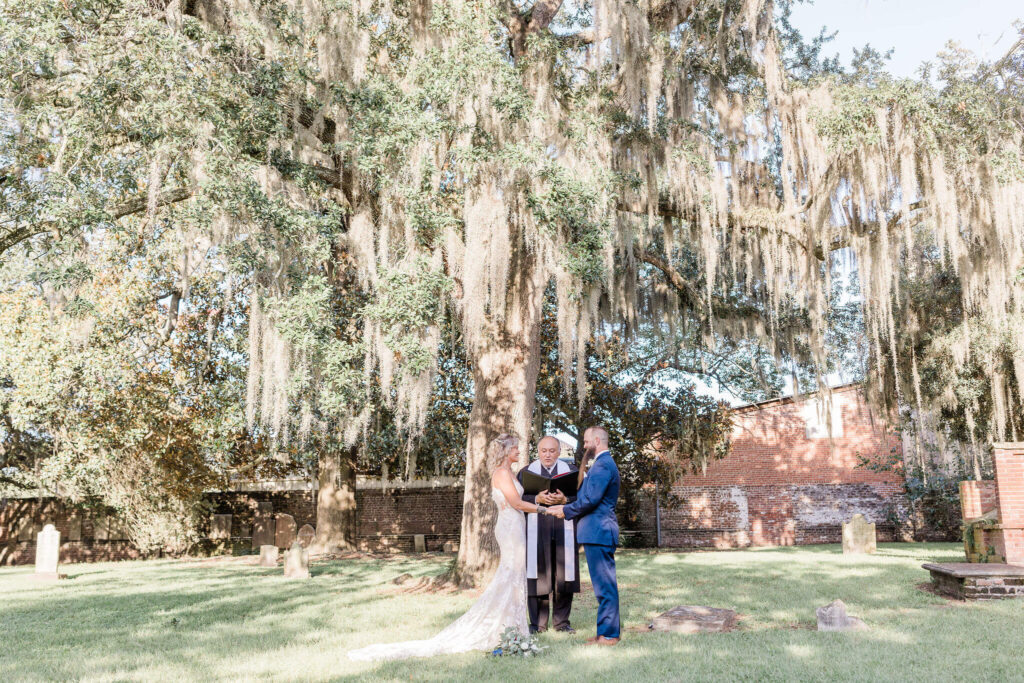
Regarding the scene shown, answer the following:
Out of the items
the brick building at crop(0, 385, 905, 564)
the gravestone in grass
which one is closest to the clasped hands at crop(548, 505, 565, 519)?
the brick building at crop(0, 385, 905, 564)

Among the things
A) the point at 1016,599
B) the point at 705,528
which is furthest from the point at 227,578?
the point at 705,528

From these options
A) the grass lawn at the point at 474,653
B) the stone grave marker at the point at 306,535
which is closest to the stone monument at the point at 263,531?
the stone grave marker at the point at 306,535

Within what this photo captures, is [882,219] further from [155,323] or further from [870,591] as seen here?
[155,323]

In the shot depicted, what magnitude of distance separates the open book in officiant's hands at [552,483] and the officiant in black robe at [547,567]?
70mm

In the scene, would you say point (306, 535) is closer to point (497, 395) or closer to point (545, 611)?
A: point (497, 395)

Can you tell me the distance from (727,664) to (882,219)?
744 cm

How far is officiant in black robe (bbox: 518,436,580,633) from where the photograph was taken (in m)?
6.64

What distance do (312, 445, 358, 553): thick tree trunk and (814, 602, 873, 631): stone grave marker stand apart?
44.6 ft

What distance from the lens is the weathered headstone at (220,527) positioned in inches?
826

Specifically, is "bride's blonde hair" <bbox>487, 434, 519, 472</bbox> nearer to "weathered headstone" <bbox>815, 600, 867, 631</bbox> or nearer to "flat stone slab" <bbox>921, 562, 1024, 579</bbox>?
"weathered headstone" <bbox>815, 600, 867, 631</bbox>

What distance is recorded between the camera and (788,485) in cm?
2252

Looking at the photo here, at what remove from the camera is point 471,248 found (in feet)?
29.6

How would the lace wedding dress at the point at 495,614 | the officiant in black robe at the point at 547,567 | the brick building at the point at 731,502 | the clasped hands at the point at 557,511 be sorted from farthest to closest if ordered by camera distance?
the brick building at the point at 731,502
the officiant in black robe at the point at 547,567
the clasped hands at the point at 557,511
the lace wedding dress at the point at 495,614

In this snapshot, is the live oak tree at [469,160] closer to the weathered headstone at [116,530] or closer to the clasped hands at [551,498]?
the clasped hands at [551,498]
